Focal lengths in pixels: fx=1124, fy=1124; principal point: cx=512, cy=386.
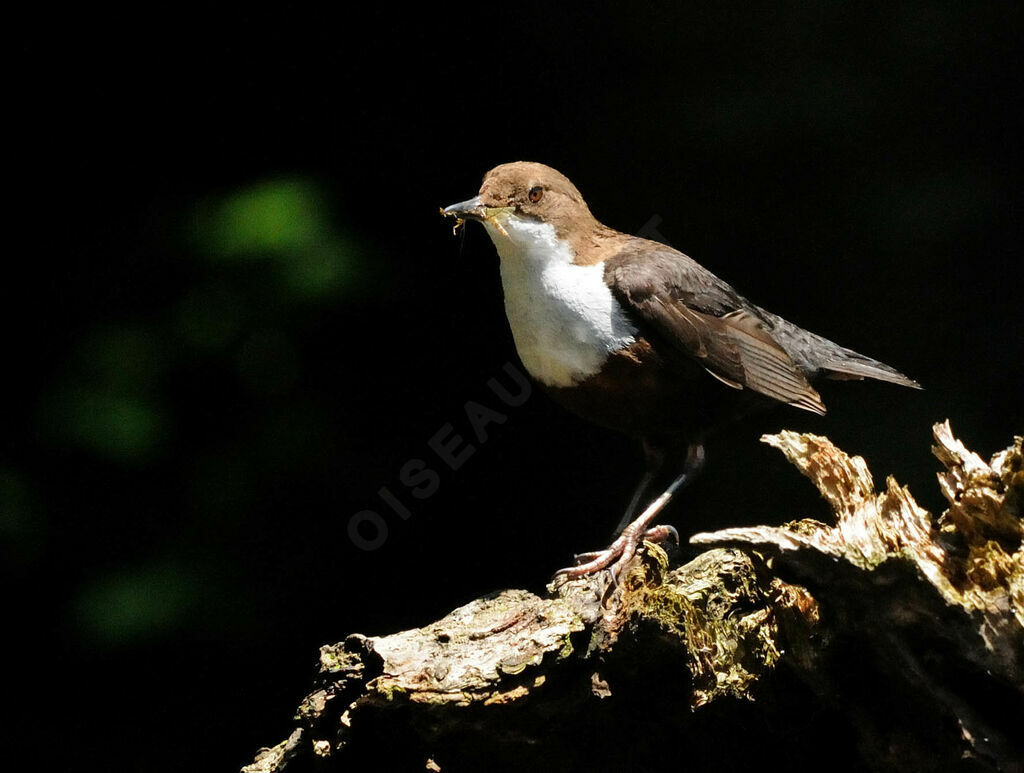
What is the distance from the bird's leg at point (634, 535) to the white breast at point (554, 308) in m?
0.42

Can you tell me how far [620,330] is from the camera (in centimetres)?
298

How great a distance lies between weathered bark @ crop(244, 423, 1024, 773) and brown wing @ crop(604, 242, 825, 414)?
655mm

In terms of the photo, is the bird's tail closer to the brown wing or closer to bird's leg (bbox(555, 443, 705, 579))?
the brown wing

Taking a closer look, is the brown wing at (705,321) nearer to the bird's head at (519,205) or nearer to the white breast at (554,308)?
the white breast at (554,308)

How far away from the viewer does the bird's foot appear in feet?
9.05

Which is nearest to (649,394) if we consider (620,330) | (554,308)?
(620,330)

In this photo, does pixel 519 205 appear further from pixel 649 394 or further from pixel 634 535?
pixel 634 535

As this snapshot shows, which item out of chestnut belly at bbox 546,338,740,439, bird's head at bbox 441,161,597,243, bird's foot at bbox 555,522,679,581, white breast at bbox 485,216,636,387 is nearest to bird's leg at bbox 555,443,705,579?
bird's foot at bbox 555,522,679,581

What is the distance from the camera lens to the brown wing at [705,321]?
3.00 metres

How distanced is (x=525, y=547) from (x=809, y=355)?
1.26m

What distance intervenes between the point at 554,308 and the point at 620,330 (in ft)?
0.61

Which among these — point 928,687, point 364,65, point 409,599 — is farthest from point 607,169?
point 928,687

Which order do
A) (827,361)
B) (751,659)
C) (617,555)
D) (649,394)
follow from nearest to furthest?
(751,659), (617,555), (649,394), (827,361)

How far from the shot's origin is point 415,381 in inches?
155
